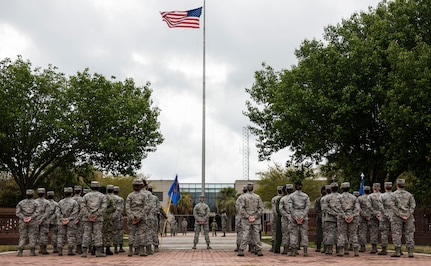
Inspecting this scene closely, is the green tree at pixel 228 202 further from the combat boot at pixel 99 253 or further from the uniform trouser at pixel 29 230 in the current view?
the combat boot at pixel 99 253

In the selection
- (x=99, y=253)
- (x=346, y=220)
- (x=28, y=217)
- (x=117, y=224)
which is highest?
(x=28, y=217)

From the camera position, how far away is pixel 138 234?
15648mm

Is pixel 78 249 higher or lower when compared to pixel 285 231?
lower

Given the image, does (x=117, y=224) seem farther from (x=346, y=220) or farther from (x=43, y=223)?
(x=346, y=220)

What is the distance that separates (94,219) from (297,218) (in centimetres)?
566

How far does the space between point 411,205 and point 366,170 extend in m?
12.7

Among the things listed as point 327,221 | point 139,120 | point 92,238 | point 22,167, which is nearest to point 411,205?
point 327,221

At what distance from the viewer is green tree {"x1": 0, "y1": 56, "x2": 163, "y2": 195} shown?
2872 centimetres

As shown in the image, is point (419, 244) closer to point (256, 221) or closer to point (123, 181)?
point (256, 221)

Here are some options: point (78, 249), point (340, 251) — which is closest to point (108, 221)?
point (78, 249)

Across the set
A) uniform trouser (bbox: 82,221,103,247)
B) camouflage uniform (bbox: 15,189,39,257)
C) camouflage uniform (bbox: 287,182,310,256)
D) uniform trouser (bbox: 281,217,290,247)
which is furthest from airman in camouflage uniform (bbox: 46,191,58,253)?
camouflage uniform (bbox: 287,182,310,256)

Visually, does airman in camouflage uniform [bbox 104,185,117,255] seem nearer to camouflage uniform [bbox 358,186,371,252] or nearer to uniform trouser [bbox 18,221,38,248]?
uniform trouser [bbox 18,221,38,248]

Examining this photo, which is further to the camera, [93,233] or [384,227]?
[384,227]

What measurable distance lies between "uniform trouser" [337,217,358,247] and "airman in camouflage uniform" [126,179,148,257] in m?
5.45
